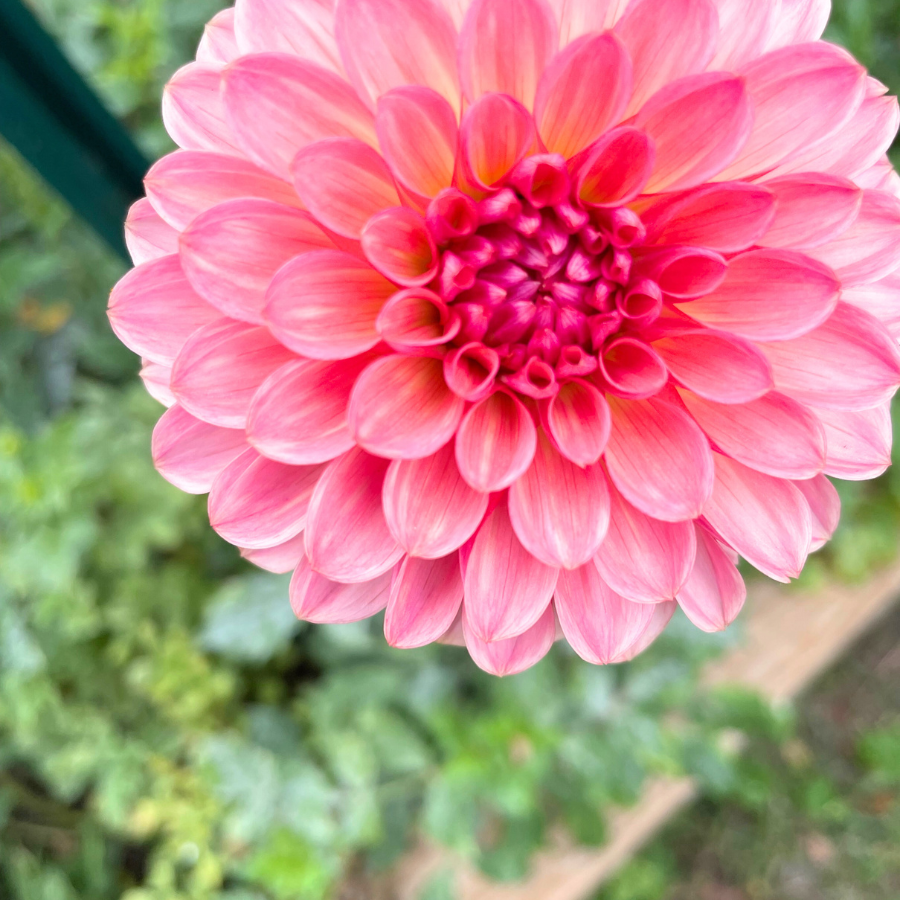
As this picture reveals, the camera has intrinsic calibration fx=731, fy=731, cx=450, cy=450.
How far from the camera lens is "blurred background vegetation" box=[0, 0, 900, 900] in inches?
40.8

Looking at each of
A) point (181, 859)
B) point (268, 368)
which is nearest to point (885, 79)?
point (268, 368)

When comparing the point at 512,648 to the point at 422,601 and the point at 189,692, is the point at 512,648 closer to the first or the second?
the point at 422,601

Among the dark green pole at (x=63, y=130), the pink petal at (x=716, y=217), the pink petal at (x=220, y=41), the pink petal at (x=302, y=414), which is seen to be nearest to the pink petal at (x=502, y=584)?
the pink petal at (x=302, y=414)

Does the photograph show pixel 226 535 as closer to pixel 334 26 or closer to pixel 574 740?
pixel 334 26

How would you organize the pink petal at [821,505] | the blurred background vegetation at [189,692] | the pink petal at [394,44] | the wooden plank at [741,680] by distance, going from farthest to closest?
the wooden plank at [741,680] → the blurred background vegetation at [189,692] → the pink petal at [821,505] → the pink petal at [394,44]

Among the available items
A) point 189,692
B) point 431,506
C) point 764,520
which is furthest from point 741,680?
point 431,506

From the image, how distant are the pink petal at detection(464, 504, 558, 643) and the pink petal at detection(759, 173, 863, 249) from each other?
0.81 feet

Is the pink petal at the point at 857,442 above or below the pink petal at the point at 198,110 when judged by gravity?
below

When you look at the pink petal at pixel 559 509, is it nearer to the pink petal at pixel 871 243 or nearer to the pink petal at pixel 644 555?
the pink petal at pixel 644 555

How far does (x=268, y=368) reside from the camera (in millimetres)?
463

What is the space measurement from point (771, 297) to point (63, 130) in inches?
25.4

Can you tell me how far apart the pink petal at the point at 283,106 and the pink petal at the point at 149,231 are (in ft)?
0.33

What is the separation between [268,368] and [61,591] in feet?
2.41

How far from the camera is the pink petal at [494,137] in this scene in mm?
420
